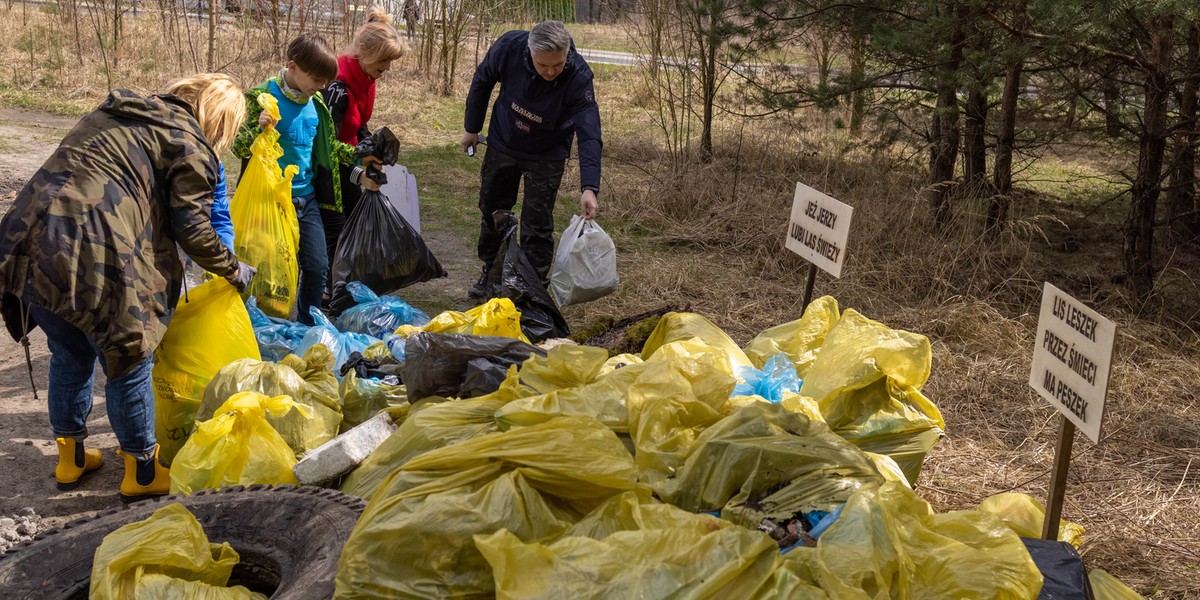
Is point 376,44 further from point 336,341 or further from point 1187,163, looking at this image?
point 1187,163

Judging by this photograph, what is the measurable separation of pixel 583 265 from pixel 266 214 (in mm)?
1605

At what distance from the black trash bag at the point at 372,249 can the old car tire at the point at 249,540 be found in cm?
221

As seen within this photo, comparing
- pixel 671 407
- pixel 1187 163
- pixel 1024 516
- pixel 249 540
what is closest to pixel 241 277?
pixel 249 540

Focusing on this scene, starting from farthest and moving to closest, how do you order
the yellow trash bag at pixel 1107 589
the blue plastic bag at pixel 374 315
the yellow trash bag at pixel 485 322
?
the blue plastic bag at pixel 374 315 < the yellow trash bag at pixel 485 322 < the yellow trash bag at pixel 1107 589

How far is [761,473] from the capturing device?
8.00ft

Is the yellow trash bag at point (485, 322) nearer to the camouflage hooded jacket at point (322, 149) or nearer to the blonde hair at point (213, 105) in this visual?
the camouflage hooded jacket at point (322, 149)

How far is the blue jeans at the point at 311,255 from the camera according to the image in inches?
185

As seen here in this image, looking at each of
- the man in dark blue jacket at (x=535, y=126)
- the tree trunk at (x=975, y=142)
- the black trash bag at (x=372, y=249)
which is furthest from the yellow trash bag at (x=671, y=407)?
the tree trunk at (x=975, y=142)

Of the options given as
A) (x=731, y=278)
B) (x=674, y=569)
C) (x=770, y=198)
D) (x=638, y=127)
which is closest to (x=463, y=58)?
(x=638, y=127)

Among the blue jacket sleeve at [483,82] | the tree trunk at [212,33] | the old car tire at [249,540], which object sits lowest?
the old car tire at [249,540]

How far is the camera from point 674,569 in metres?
1.92

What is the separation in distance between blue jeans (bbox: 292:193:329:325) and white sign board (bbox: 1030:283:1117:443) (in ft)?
10.6

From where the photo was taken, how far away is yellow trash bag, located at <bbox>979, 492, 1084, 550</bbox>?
9.53 ft

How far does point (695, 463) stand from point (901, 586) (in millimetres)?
649
